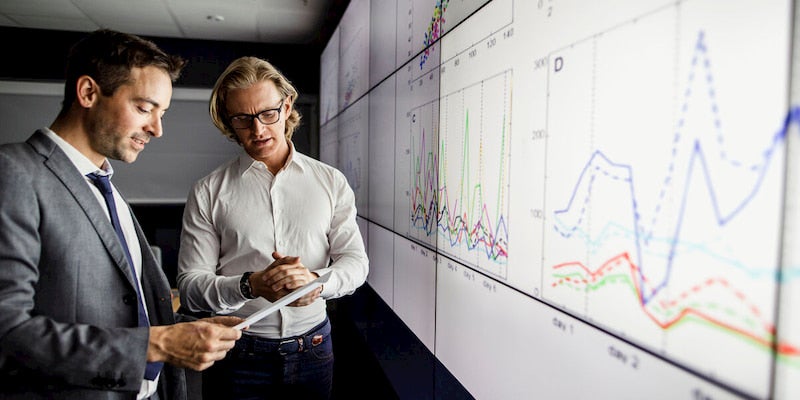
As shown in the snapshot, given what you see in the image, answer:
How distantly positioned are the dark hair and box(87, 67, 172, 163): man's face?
19 mm

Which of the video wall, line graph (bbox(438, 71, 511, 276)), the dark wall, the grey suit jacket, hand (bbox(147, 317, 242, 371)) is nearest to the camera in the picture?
the video wall

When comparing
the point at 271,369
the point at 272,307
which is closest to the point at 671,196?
the point at 272,307

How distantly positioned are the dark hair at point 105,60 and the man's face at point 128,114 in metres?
0.02

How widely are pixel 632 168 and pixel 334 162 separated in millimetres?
3045

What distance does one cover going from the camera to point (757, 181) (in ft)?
1.79

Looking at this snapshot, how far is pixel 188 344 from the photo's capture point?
0.98 meters

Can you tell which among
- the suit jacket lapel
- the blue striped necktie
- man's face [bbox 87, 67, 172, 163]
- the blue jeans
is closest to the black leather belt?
the blue jeans

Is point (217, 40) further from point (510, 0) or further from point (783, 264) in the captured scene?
point (783, 264)

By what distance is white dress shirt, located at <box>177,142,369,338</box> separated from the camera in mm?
1398

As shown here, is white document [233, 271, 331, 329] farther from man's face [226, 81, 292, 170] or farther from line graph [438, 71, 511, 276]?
man's face [226, 81, 292, 170]

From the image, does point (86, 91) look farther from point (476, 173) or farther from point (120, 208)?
point (476, 173)

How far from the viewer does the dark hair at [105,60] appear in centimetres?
105

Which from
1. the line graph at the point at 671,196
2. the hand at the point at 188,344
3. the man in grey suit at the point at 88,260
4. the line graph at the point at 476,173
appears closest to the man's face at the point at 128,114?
the man in grey suit at the point at 88,260

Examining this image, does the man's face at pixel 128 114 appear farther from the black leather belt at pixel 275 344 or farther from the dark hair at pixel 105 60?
the black leather belt at pixel 275 344
